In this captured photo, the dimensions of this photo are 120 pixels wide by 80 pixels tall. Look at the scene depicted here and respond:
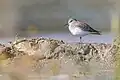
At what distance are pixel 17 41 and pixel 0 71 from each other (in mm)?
132

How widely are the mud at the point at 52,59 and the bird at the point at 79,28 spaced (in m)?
0.04

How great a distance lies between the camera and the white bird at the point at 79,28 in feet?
3.69

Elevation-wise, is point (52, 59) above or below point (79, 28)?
below

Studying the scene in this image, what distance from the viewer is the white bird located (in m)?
1.12

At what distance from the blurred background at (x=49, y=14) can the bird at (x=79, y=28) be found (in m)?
0.01

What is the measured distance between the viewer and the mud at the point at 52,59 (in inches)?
44.6

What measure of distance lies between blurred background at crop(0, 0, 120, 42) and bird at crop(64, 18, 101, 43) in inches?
0.6

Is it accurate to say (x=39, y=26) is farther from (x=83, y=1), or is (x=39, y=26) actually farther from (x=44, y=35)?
(x=83, y=1)

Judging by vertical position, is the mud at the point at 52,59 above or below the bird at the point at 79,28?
below

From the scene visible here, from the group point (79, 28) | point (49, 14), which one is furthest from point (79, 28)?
point (49, 14)

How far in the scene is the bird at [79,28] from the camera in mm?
1124

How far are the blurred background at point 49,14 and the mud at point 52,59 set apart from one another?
0.05m

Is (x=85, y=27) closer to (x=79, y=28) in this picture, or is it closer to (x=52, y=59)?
(x=79, y=28)

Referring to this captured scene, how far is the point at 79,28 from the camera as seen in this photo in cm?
114
